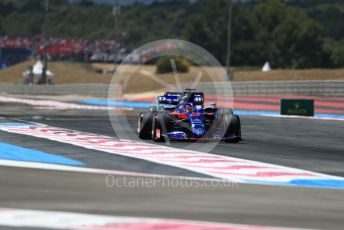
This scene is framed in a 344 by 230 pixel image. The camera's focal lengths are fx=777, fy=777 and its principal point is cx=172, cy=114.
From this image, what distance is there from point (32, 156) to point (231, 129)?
213 inches

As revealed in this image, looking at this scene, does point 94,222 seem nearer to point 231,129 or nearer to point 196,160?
point 196,160

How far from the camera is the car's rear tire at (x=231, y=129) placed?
56.9ft

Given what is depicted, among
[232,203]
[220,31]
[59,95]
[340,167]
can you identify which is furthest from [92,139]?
[220,31]

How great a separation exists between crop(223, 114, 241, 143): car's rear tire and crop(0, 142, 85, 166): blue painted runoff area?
15.8 ft

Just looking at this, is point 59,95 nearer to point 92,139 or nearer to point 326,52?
point 92,139

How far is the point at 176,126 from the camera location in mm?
16938

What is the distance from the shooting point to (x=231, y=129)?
1736 cm

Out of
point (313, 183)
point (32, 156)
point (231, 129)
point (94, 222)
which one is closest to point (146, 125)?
point (231, 129)

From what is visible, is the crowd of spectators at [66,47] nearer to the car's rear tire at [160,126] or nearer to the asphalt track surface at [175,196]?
the car's rear tire at [160,126]

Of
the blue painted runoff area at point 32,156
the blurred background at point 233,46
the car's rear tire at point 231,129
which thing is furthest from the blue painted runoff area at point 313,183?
the blurred background at point 233,46

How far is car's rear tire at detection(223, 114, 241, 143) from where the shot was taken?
A: 17328mm

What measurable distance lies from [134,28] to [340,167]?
18469 cm

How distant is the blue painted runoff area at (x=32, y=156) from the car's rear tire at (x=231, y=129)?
15.8 feet

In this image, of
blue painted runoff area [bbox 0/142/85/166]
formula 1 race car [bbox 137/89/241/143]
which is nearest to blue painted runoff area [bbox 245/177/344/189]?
blue painted runoff area [bbox 0/142/85/166]
